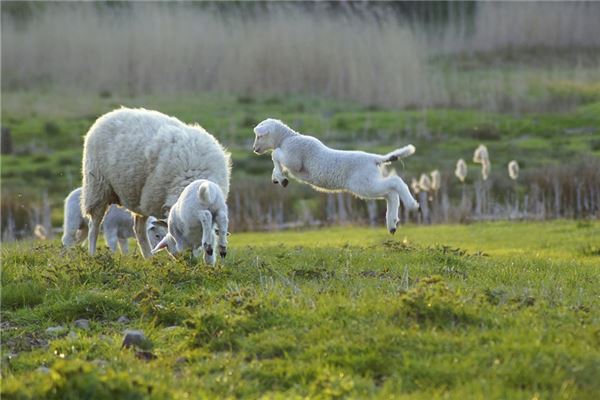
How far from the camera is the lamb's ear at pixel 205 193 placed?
32.2 ft

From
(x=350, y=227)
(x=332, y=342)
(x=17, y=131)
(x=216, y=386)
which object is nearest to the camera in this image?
(x=216, y=386)

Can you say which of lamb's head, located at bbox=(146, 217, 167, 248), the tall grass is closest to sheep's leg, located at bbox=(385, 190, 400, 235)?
lamb's head, located at bbox=(146, 217, 167, 248)

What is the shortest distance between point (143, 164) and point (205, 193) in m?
2.99

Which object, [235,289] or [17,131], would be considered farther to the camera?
[17,131]

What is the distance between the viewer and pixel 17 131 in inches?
2057

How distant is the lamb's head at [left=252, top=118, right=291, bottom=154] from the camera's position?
12.0 meters

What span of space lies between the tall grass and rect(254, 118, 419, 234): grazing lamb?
47534 mm

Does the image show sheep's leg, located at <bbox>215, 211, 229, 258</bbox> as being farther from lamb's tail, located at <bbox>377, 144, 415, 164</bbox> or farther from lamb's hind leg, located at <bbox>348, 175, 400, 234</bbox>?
lamb's tail, located at <bbox>377, 144, 415, 164</bbox>

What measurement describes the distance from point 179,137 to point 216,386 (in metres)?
6.54

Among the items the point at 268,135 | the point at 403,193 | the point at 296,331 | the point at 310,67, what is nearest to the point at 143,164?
the point at 268,135

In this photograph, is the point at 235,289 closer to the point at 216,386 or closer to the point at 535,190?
the point at 216,386

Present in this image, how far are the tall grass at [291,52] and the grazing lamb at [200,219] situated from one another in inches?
1938

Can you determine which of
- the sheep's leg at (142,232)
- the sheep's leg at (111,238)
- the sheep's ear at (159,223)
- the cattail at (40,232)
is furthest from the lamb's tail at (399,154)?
the cattail at (40,232)

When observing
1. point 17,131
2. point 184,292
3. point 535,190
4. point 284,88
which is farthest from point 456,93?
point 184,292
